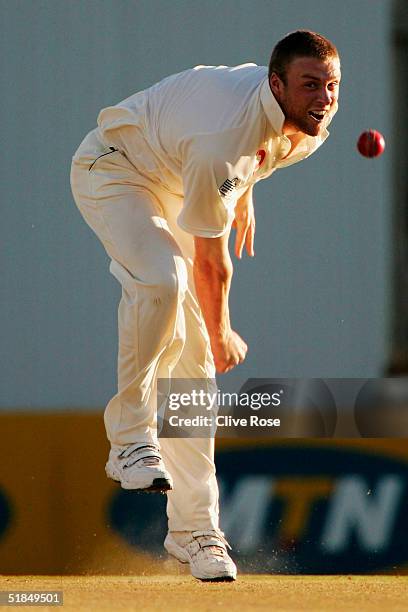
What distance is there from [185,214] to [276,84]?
384mm

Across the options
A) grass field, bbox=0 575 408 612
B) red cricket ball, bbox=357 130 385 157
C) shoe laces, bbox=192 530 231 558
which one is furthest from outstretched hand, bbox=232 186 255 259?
→ grass field, bbox=0 575 408 612

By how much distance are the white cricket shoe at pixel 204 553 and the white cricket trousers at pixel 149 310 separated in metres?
0.03

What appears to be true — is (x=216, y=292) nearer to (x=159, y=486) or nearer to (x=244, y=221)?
(x=244, y=221)

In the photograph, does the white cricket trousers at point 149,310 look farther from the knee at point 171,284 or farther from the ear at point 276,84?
the ear at point 276,84

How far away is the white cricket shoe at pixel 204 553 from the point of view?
13.1 feet

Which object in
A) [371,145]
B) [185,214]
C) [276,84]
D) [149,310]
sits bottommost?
[149,310]

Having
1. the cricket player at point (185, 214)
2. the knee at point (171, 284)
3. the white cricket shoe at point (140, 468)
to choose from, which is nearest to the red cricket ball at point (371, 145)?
the cricket player at point (185, 214)

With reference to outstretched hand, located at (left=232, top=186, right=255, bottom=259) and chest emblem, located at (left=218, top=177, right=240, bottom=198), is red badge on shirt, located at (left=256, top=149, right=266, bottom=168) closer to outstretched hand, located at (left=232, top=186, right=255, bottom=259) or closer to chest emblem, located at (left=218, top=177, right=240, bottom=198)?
chest emblem, located at (left=218, top=177, right=240, bottom=198)

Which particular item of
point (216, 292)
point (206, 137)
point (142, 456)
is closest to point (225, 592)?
point (142, 456)

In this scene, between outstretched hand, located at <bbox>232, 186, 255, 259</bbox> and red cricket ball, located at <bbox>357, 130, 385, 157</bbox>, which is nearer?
outstretched hand, located at <bbox>232, 186, 255, 259</bbox>

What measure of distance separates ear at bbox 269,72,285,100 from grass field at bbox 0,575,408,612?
1.32m

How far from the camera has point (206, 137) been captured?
3.74 m

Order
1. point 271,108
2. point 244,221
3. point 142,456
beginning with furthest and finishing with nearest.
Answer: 1. point 244,221
2. point 142,456
3. point 271,108

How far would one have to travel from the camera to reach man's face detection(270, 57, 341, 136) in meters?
3.75
